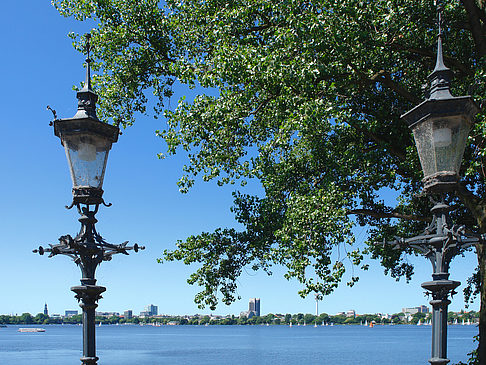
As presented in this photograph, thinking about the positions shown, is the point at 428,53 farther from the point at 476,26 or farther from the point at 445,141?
the point at 445,141

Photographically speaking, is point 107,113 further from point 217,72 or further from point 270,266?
point 270,266

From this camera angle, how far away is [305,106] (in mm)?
12922

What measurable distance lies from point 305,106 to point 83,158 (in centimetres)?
676

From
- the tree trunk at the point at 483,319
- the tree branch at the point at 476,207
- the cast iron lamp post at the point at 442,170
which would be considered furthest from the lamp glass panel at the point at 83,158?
the tree trunk at the point at 483,319

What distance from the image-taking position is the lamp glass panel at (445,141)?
721 centimetres

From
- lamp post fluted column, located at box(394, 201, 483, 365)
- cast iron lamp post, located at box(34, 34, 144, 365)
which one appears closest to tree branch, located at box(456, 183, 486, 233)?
lamp post fluted column, located at box(394, 201, 483, 365)

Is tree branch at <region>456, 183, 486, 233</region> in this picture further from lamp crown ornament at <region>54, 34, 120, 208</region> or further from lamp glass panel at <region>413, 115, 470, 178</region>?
lamp crown ornament at <region>54, 34, 120, 208</region>

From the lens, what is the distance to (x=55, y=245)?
718cm

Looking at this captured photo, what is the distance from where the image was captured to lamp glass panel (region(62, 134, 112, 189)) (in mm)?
7352

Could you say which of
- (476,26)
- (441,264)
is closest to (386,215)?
(476,26)

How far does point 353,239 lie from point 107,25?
10.3m

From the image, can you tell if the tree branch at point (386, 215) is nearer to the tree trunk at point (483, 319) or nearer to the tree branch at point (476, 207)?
the tree branch at point (476, 207)

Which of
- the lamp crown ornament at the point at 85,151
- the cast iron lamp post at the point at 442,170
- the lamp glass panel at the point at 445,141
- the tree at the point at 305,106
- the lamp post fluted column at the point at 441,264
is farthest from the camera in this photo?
the tree at the point at 305,106

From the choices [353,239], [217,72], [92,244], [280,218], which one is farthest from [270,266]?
[92,244]
